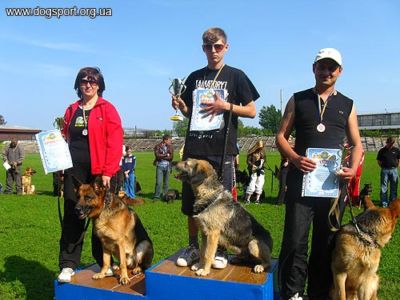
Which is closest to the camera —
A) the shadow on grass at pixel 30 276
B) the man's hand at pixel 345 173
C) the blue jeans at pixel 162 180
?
the man's hand at pixel 345 173

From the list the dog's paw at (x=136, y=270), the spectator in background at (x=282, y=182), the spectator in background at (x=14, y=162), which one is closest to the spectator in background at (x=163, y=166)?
the spectator in background at (x=282, y=182)

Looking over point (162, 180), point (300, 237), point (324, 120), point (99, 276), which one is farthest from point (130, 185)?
point (324, 120)

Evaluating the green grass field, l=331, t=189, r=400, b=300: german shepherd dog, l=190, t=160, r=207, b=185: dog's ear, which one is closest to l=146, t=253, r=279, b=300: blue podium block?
l=331, t=189, r=400, b=300: german shepherd dog

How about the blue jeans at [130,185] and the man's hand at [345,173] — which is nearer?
the man's hand at [345,173]

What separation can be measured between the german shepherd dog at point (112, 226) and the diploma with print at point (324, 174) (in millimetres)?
2179

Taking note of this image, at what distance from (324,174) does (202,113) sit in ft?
4.85

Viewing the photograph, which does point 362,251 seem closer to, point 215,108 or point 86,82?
point 215,108

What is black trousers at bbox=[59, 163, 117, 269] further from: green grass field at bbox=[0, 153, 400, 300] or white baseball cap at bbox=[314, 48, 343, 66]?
white baseball cap at bbox=[314, 48, 343, 66]

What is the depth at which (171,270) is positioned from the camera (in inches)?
165

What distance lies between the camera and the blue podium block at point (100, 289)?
13.8ft

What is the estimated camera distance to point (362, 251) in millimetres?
3639

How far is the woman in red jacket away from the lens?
4727mm

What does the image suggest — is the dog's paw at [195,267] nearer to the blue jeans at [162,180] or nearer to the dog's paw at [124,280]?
the dog's paw at [124,280]

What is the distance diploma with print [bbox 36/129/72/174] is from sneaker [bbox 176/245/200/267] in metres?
1.74
